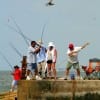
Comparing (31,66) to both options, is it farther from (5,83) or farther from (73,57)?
(5,83)

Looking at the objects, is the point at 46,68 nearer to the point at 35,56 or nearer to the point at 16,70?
the point at 35,56

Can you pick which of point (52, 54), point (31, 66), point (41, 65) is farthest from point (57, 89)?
point (41, 65)

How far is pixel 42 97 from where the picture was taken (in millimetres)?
19203

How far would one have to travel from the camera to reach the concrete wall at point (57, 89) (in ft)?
62.4

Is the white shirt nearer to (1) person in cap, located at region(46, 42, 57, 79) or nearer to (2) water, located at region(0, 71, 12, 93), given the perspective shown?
(1) person in cap, located at region(46, 42, 57, 79)

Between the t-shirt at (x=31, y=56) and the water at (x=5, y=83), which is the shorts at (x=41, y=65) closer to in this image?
the t-shirt at (x=31, y=56)

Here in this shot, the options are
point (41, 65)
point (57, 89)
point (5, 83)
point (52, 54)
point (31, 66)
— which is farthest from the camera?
point (5, 83)

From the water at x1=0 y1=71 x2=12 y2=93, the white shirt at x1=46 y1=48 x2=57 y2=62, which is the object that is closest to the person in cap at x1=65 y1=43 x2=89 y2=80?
the white shirt at x1=46 y1=48 x2=57 y2=62

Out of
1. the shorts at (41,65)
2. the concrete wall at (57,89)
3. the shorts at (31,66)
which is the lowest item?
the concrete wall at (57,89)

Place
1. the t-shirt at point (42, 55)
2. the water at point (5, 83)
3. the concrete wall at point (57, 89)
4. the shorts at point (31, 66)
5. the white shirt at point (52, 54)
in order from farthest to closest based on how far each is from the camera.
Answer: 1. the water at point (5, 83)
2. the t-shirt at point (42, 55)
3. the white shirt at point (52, 54)
4. the shorts at point (31, 66)
5. the concrete wall at point (57, 89)

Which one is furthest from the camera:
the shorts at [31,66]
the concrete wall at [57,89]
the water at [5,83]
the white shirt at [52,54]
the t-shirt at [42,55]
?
the water at [5,83]

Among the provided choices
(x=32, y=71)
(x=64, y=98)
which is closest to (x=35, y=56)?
(x=32, y=71)

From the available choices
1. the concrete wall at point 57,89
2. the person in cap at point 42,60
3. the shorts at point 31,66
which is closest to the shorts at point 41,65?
the person in cap at point 42,60

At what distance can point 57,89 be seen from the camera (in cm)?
1938
